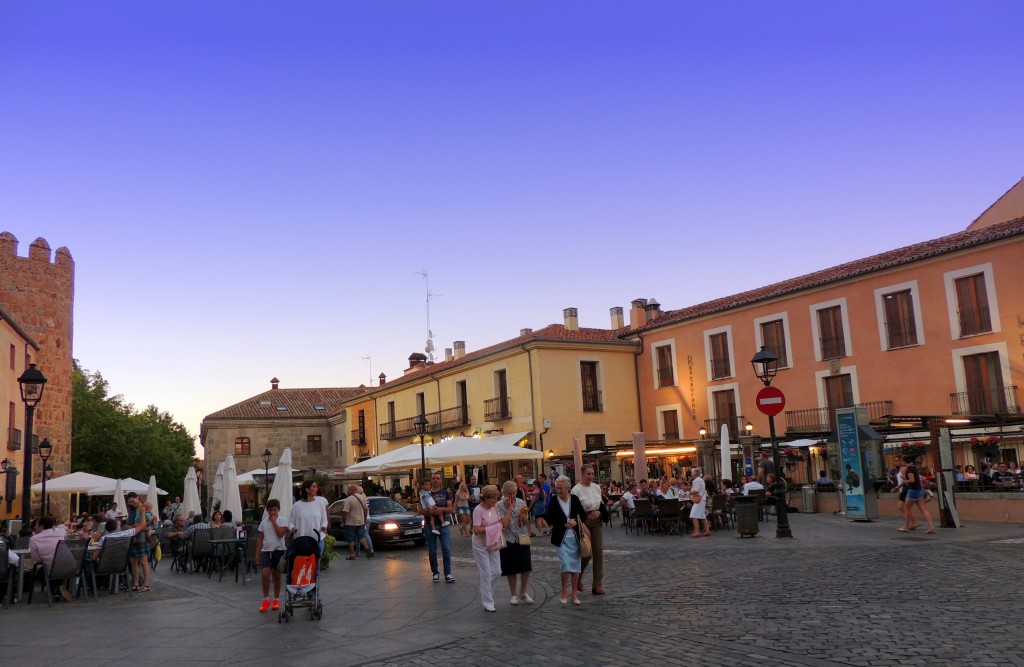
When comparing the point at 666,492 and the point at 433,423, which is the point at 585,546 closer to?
the point at 666,492

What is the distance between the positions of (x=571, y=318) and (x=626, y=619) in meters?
30.0

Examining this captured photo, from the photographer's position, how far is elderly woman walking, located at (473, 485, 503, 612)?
361 inches

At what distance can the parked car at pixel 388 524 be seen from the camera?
714 inches

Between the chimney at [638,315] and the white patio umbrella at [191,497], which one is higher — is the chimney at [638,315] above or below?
above

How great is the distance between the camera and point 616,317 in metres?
39.0

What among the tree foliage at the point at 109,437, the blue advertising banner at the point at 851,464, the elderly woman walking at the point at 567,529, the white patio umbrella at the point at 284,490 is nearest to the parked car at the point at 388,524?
the white patio umbrella at the point at 284,490

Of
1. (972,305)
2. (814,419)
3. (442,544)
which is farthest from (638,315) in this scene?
(442,544)

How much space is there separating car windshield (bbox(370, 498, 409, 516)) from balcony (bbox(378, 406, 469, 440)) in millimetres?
15831

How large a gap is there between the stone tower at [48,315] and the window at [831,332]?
28343 mm

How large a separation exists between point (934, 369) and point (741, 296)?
28.4ft

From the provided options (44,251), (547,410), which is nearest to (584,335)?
(547,410)

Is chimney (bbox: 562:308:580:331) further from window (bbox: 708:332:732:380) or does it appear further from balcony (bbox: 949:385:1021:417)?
balcony (bbox: 949:385:1021:417)

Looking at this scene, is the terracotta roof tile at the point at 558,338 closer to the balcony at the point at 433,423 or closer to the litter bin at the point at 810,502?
the balcony at the point at 433,423

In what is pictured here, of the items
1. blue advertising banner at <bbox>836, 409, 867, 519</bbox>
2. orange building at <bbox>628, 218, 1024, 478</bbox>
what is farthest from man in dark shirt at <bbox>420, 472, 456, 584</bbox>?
orange building at <bbox>628, 218, 1024, 478</bbox>
